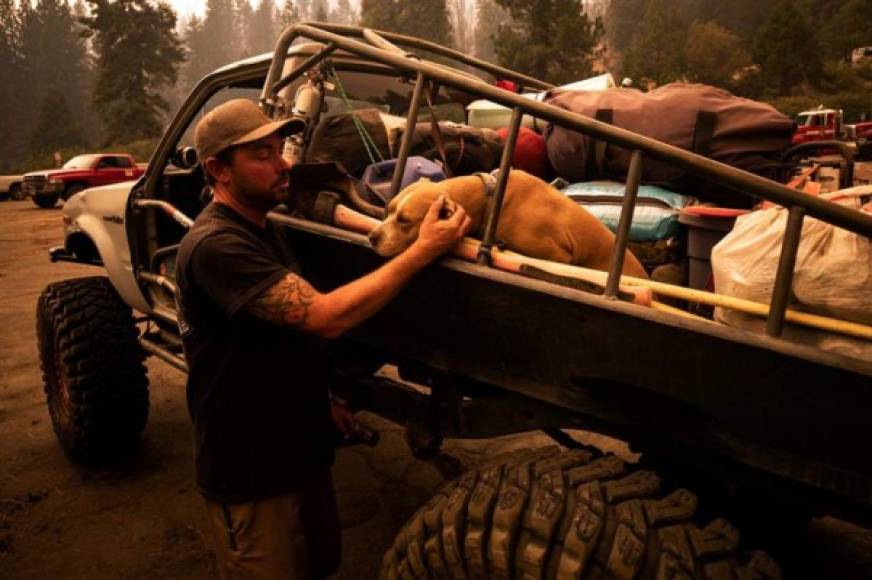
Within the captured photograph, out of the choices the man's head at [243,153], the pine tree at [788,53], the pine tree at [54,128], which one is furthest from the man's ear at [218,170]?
the pine tree at [54,128]

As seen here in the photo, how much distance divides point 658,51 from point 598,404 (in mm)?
48018

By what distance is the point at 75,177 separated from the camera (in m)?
20.3

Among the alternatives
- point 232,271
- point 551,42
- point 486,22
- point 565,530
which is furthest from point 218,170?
point 486,22

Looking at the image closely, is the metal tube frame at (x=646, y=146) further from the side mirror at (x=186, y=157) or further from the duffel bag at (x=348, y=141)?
the side mirror at (x=186, y=157)

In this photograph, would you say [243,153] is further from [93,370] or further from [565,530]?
[93,370]

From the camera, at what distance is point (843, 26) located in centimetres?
3991

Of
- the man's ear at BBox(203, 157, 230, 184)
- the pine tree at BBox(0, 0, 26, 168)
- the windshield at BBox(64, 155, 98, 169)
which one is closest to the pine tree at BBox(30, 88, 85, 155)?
the pine tree at BBox(0, 0, 26, 168)

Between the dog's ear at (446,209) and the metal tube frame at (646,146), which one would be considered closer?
the metal tube frame at (646,146)

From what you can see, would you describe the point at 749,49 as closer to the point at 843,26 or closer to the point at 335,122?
the point at 843,26

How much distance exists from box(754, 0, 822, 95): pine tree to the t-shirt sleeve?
136ft

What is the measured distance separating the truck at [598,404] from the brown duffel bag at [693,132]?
0.89m

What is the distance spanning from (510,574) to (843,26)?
162ft

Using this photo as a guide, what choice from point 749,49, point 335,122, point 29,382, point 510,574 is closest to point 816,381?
point 510,574

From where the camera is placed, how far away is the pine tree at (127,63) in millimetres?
47750
